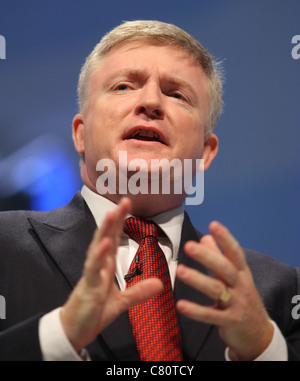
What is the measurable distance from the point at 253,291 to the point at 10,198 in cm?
116

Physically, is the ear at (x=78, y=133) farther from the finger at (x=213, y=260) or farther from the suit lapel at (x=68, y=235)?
the finger at (x=213, y=260)

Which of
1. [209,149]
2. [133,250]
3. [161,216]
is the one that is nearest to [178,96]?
[209,149]

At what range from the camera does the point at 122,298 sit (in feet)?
3.05

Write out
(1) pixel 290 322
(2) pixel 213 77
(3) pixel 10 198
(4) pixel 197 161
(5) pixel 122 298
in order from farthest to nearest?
(3) pixel 10 198 → (2) pixel 213 77 → (4) pixel 197 161 → (1) pixel 290 322 → (5) pixel 122 298

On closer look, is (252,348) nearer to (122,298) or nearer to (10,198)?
(122,298)

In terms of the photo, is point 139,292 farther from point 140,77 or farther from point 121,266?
point 140,77

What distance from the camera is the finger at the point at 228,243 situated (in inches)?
35.1

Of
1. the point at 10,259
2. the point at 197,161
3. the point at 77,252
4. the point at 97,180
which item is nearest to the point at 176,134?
the point at 197,161

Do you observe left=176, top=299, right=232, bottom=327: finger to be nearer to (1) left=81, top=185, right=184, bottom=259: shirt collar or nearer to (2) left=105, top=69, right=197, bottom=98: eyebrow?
(1) left=81, top=185, right=184, bottom=259: shirt collar

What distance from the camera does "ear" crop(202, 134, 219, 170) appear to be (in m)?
1.66

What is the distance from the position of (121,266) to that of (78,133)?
20.4 inches

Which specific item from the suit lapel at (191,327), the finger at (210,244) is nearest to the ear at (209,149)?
the suit lapel at (191,327)

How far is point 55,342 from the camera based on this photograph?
0.93 metres

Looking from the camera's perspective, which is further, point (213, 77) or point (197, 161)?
point (213, 77)
